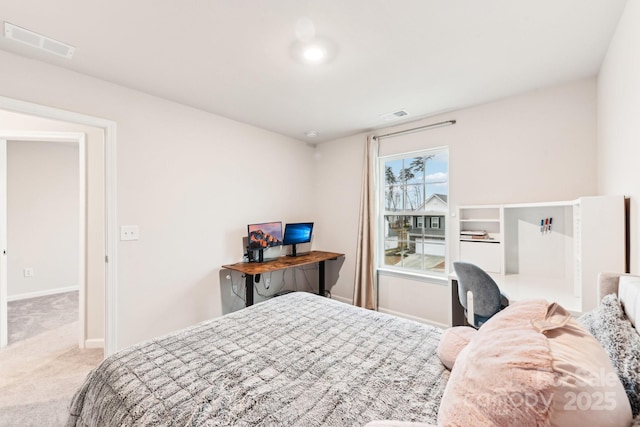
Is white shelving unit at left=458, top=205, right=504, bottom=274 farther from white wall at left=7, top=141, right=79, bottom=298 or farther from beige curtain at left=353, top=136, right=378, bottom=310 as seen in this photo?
white wall at left=7, top=141, right=79, bottom=298

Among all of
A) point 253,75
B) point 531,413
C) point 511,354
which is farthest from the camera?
point 253,75

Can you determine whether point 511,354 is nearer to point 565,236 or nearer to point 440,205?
point 565,236

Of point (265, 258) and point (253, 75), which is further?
point (265, 258)

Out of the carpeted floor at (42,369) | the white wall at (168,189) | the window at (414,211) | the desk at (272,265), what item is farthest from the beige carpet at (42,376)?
A: the window at (414,211)

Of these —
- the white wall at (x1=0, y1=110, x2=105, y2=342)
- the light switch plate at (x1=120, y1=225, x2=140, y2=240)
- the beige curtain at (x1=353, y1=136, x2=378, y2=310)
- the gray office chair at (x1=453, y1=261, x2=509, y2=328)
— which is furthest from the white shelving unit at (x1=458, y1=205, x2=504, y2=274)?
the white wall at (x1=0, y1=110, x2=105, y2=342)

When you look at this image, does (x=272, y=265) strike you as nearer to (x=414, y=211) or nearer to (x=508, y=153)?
(x=414, y=211)

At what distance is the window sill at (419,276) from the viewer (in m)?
3.08

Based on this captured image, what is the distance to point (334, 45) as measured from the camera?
181cm

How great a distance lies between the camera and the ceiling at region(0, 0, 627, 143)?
1.49 m

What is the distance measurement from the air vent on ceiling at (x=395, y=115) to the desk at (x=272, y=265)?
75.1 inches

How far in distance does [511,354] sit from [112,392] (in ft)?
4.82

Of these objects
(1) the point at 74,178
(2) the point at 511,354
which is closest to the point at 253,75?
(2) the point at 511,354

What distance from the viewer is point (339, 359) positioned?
4.30 feet

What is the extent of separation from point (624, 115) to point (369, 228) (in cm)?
243
